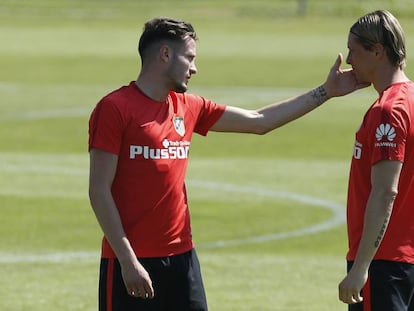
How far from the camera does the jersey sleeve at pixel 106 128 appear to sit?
7188mm

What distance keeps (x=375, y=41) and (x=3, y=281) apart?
19.6ft

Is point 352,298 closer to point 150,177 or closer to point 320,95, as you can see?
point 150,177

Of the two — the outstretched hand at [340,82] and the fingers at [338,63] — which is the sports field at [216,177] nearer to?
the outstretched hand at [340,82]

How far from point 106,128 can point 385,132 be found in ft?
4.79

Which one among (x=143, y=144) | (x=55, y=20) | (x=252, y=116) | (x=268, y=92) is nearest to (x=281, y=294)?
(x=252, y=116)

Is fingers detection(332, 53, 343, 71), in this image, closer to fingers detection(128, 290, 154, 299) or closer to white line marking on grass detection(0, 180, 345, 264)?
fingers detection(128, 290, 154, 299)

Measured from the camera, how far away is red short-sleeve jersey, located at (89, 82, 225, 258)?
7.24m

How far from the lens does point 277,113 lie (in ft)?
27.4

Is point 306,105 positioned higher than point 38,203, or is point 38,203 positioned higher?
point 306,105

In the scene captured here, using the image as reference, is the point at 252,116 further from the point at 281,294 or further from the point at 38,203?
the point at 38,203

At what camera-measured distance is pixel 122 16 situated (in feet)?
188

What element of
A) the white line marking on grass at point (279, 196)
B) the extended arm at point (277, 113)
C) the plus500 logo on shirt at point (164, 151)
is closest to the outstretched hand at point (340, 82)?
the extended arm at point (277, 113)

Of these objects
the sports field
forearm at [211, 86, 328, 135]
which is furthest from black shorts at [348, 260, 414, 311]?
the sports field

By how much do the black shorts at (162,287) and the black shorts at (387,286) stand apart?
3.11 feet
